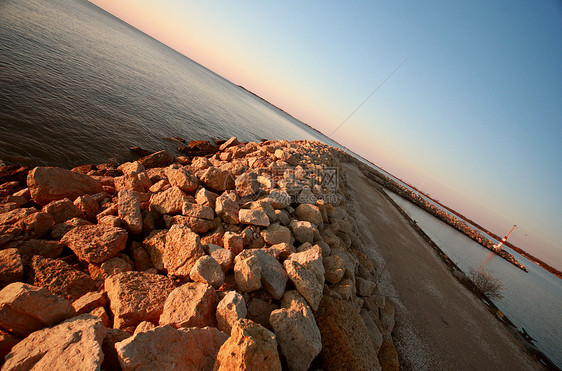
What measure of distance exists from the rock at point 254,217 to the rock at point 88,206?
7.66ft

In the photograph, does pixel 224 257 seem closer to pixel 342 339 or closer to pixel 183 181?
pixel 342 339

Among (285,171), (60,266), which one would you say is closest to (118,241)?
(60,266)

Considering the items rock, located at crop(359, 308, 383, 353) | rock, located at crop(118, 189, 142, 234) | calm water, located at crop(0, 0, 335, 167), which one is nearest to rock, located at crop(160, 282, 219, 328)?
rock, located at crop(118, 189, 142, 234)

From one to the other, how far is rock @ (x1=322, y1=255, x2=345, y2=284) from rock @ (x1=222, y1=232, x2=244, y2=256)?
1.45 metres

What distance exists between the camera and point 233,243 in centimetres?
287

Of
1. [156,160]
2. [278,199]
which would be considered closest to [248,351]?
[278,199]

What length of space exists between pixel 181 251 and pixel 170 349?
4.03ft

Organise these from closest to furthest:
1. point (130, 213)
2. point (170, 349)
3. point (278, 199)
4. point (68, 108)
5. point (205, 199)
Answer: point (170, 349), point (130, 213), point (205, 199), point (278, 199), point (68, 108)

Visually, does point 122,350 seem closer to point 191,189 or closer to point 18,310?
point 18,310

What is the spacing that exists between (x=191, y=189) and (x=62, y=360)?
273cm

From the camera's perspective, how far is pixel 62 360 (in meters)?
1.42

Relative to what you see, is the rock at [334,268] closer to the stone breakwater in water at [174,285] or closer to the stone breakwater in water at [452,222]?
the stone breakwater in water at [174,285]

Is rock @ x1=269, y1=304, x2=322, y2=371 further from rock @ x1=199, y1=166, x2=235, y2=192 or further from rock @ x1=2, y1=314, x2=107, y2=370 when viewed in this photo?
rock @ x1=199, y1=166, x2=235, y2=192

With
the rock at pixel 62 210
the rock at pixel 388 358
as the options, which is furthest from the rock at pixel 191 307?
the rock at pixel 388 358
